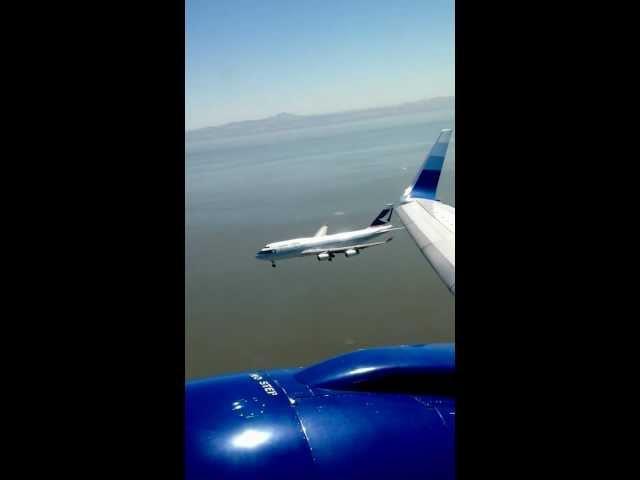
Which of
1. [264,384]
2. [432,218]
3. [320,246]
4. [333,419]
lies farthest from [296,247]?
[333,419]

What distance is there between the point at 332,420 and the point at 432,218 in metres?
5.12

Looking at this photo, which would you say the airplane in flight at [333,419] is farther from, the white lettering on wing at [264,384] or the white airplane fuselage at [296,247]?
the white airplane fuselage at [296,247]

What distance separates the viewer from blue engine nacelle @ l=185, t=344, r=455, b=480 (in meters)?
1.97

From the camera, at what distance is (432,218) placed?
705 cm

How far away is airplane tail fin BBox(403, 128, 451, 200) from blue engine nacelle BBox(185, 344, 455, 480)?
687cm

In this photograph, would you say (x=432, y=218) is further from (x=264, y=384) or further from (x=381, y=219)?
(x=381, y=219)

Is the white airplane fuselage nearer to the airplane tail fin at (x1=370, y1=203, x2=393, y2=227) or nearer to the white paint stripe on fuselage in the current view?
the white paint stripe on fuselage

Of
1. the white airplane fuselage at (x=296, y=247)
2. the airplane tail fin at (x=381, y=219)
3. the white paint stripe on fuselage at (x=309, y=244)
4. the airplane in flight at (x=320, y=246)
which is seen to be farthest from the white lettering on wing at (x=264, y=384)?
the airplane tail fin at (x=381, y=219)

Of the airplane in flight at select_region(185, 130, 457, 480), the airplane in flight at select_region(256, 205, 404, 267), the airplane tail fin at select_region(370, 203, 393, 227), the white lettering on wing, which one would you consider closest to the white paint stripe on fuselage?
the airplane in flight at select_region(256, 205, 404, 267)
